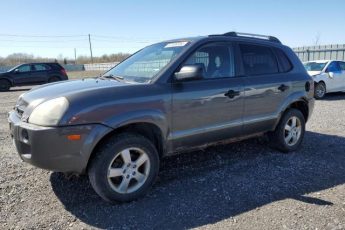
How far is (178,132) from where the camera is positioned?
414cm

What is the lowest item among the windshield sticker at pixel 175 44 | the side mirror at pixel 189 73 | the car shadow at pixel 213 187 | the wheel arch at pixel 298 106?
the car shadow at pixel 213 187

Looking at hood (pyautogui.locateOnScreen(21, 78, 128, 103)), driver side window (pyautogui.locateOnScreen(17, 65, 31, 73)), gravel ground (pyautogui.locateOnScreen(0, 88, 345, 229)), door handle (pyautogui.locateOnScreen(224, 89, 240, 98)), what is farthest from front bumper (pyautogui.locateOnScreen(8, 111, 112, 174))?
driver side window (pyautogui.locateOnScreen(17, 65, 31, 73))

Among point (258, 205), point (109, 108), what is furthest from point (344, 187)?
point (109, 108)

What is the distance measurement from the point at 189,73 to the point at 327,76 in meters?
11.1

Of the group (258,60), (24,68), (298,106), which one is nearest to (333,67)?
(298,106)

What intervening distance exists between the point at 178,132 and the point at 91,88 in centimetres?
114

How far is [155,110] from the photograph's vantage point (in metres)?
3.87

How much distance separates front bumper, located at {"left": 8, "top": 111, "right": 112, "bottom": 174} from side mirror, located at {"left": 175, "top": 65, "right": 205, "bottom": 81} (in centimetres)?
106

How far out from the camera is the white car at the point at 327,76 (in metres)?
13.3

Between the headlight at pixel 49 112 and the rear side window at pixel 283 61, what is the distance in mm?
3565

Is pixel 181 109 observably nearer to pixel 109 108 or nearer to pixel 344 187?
pixel 109 108


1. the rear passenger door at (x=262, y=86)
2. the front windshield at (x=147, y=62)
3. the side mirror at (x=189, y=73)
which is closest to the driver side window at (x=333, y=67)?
the rear passenger door at (x=262, y=86)

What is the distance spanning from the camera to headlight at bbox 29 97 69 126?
10.9 feet

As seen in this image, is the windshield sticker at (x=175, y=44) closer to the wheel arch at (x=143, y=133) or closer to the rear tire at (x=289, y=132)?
the wheel arch at (x=143, y=133)
